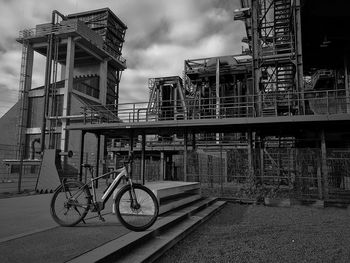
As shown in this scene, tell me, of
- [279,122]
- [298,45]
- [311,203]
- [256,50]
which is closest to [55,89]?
[256,50]

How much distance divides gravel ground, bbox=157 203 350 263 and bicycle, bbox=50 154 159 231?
842 millimetres

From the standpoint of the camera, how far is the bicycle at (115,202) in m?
6.21

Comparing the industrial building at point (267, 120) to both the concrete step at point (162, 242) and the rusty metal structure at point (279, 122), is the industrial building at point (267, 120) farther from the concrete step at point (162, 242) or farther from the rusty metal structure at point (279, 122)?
the concrete step at point (162, 242)

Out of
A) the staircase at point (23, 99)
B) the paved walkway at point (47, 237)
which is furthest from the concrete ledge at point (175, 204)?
the staircase at point (23, 99)

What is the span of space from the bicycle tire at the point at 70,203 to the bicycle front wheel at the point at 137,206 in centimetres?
67

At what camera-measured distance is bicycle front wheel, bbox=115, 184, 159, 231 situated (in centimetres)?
615

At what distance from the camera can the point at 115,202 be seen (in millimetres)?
6039

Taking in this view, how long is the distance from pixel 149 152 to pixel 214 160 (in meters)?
15.4

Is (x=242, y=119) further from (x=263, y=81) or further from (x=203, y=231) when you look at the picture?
(x=203, y=231)

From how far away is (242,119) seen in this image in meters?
15.8

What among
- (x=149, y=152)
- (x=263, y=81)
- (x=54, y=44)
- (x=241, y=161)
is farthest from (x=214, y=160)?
(x=54, y=44)

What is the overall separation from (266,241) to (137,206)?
2.57m

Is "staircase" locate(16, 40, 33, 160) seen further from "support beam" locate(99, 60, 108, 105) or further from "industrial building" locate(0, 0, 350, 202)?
"support beam" locate(99, 60, 108, 105)

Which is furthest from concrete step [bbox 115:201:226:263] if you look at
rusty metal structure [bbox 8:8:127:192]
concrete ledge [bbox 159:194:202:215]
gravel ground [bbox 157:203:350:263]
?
rusty metal structure [bbox 8:8:127:192]
